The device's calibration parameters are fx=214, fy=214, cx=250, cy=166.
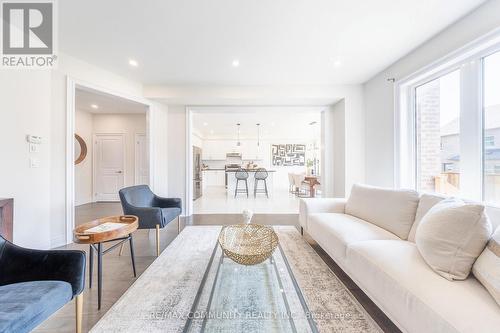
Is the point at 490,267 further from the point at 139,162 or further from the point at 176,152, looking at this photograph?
the point at 139,162

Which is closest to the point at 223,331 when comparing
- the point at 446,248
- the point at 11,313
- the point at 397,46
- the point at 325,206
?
the point at 11,313

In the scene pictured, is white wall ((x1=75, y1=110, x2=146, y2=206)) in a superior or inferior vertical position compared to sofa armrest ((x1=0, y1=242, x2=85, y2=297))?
superior

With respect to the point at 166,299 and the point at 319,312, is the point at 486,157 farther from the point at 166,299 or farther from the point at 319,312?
the point at 166,299

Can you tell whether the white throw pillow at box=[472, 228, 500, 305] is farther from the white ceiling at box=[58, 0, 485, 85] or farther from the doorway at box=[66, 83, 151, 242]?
the doorway at box=[66, 83, 151, 242]

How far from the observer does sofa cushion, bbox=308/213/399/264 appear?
1.96 m

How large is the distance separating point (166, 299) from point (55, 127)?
2.84m

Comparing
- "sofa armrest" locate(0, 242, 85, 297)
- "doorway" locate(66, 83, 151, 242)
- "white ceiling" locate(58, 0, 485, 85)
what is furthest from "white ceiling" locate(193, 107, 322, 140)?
"sofa armrest" locate(0, 242, 85, 297)

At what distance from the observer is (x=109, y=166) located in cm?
593

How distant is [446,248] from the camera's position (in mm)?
1307

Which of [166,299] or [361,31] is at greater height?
[361,31]

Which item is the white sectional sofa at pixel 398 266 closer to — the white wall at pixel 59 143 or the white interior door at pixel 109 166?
the white wall at pixel 59 143

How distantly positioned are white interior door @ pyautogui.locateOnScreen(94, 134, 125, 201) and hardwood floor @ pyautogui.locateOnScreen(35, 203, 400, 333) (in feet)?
5.53

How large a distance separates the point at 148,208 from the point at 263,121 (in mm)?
5281

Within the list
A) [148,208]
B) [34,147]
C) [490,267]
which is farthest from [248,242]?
[34,147]
